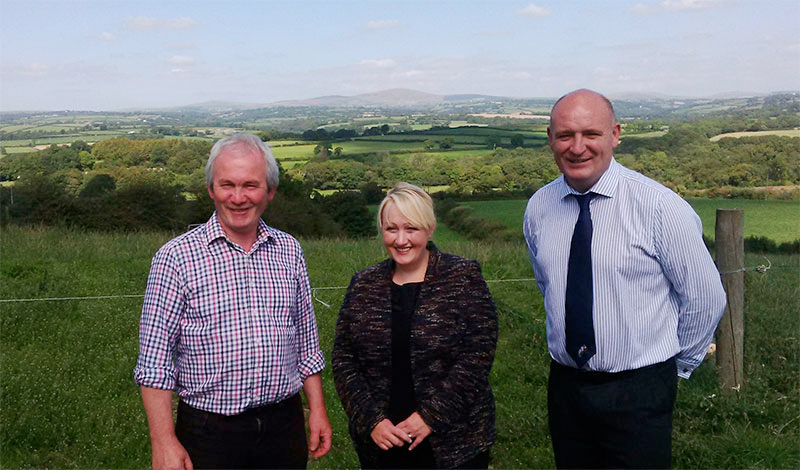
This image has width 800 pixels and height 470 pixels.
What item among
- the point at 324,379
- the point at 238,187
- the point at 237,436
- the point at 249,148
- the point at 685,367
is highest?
the point at 249,148

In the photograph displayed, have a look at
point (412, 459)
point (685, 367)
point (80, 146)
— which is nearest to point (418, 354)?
point (412, 459)

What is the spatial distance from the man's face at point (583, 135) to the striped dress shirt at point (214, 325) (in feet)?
4.13

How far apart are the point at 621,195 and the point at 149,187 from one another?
1705 centimetres

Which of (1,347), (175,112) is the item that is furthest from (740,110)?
(1,347)

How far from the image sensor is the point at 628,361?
2805 millimetres

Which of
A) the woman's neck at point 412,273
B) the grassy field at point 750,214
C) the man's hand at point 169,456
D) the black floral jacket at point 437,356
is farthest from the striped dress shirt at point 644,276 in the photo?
the grassy field at point 750,214

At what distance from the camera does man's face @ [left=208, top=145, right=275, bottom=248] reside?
2.69 metres

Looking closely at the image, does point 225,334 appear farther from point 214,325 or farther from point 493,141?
point 493,141

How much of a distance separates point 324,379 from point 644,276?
14.8ft

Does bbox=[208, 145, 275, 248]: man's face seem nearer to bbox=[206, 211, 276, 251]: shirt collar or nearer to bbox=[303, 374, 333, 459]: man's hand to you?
bbox=[206, 211, 276, 251]: shirt collar

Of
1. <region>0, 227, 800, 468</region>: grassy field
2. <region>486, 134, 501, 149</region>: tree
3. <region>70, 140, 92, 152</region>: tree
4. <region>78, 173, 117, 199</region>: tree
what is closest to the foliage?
<region>0, 227, 800, 468</region>: grassy field

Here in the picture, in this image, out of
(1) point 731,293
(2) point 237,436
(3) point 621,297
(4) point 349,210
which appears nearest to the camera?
(2) point 237,436

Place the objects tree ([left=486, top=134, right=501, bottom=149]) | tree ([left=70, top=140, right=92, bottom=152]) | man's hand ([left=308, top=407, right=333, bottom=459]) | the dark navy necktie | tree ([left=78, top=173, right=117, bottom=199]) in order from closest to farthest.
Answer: the dark navy necktie < man's hand ([left=308, top=407, right=333, bottom=459]) < tree ([left=78, top=173, right=117, bottom=199]) < tree ([left=70, top=140, right=92, bottom=152]) < tree ([left=486, top=134, right=501, bottom=149])

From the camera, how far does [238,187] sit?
270cm
